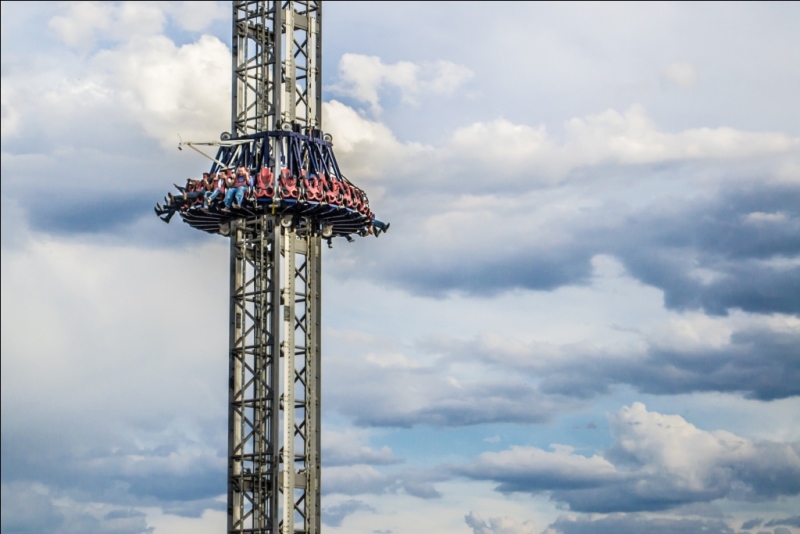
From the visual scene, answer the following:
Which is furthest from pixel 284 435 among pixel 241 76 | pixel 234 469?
pixel 241 76

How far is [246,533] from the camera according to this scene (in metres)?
129

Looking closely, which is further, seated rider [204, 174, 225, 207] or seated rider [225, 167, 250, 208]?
seated rider [204, 174, 225, 207]

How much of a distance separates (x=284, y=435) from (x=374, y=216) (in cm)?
1991

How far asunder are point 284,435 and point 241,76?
28813mm

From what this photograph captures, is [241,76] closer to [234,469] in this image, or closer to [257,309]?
[257,309]

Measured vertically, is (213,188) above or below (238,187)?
above

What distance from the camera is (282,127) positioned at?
132875mm

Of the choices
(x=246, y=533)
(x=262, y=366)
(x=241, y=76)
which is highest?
(x=241, y=76)

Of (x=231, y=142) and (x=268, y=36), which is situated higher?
(x=268, y=36)

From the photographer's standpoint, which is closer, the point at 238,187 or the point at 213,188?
the point at 238,187

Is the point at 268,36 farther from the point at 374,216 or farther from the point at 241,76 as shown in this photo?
the point at 374,216

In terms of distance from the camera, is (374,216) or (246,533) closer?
(246,533)

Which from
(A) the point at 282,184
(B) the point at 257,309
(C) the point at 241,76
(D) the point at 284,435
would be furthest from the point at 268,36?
(D) the point at 284,435

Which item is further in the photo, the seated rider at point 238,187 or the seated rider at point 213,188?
the seated rider at point 213,188
